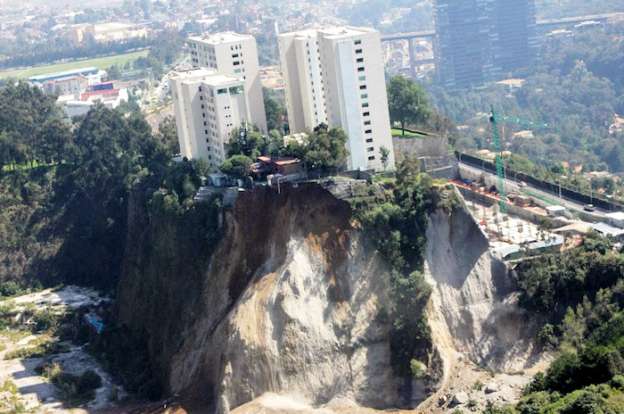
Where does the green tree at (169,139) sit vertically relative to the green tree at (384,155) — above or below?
above

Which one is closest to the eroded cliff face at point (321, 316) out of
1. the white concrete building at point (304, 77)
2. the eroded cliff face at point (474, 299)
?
the eroded cliff face at point (474, 299)

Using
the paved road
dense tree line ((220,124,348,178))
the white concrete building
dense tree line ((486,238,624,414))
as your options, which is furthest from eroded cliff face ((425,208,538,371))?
the white concrete building

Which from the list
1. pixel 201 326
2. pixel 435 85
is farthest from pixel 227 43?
pixel 435 85

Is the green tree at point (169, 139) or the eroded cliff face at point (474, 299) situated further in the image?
the green tree at point (169, 139)

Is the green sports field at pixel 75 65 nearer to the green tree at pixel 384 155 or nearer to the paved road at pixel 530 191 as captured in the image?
the paved road at pixel 530 191

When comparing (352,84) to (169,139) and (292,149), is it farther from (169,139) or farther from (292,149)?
(169,139)

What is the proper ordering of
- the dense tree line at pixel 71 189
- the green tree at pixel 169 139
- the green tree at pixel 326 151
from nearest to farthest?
the green tree at pixel 326 151
the green tree at pixel 169 139
the dense tree line at pixel 71 189

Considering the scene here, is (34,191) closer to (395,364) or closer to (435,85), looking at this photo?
(395,364)
